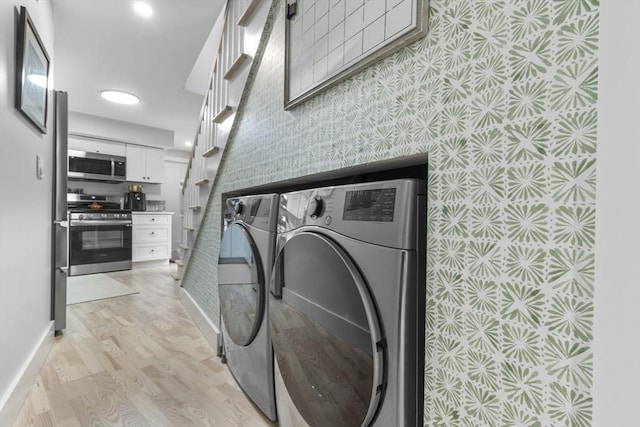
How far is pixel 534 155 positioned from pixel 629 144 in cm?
10

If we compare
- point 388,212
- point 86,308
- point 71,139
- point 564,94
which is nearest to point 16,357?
point 86,308

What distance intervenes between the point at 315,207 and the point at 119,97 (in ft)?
14.0

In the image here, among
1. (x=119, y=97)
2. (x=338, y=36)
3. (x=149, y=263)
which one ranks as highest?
(x=119, y=97)

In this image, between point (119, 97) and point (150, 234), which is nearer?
point (119, 97)

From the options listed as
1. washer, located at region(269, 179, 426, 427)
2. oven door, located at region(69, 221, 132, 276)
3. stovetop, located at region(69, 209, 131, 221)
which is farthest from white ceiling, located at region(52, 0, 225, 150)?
washer, located at region(269, 179, 426, 427)

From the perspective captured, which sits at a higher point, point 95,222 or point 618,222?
point 618,222

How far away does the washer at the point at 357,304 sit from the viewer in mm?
607

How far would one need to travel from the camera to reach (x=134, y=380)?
1.53 meters

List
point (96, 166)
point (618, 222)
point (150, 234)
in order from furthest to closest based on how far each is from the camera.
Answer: point (150, 234) < point (96, 166) < point (618, 222)

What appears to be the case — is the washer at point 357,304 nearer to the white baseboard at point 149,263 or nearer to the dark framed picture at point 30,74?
the dark framed picture at point 30,74

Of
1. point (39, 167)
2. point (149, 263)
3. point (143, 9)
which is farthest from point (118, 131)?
point (39, 167)

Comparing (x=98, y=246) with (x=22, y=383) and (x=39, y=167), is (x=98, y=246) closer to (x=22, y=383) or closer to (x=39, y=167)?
(x=39, y=167)

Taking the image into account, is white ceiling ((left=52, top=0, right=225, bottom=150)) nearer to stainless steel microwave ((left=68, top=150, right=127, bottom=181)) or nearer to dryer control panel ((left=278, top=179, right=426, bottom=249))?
stainless steel microwave ((left=68, top=150, right=127, bottom=181))

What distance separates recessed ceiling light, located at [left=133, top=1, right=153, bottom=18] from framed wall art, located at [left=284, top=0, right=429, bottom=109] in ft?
5.77
